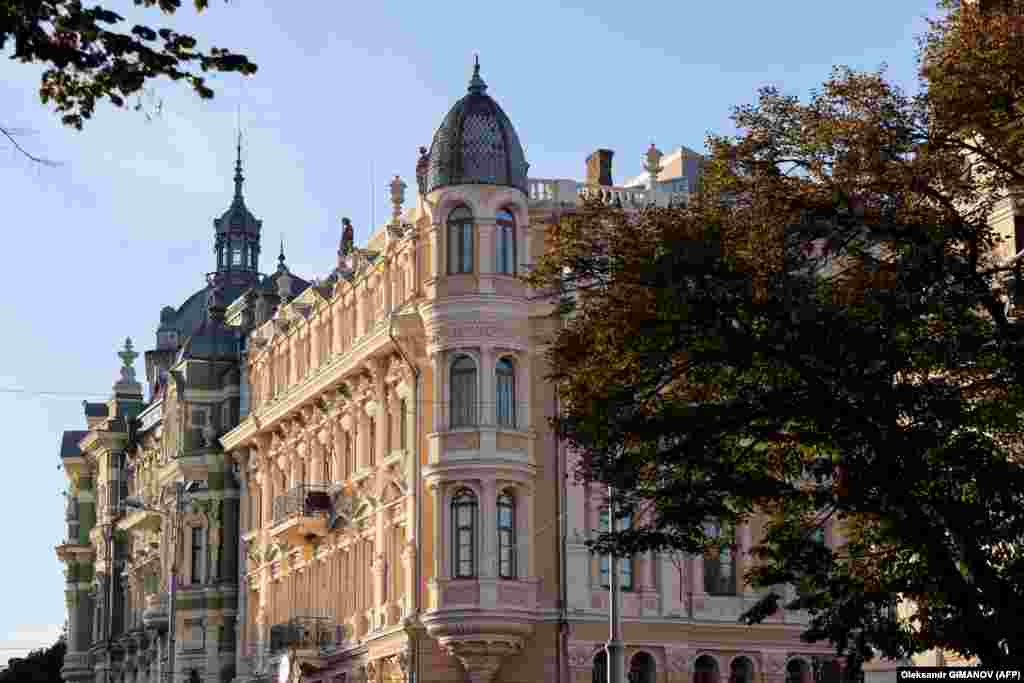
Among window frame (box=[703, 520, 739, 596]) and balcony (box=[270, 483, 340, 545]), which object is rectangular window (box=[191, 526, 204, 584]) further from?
window frame (box=[703, 520, 739, 596])

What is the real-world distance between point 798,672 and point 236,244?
47.1 meters

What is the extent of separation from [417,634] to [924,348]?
28094 mm

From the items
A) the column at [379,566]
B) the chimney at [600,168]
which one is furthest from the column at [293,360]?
the chimney at [600,168]

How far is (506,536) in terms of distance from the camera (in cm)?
5603

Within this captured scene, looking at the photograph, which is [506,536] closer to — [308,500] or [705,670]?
[705,670]

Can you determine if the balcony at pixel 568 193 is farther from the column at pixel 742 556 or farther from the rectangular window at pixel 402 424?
the column at pixel 742 556

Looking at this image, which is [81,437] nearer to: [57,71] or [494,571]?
[494,571]

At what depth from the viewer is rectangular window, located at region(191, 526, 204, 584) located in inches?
3059

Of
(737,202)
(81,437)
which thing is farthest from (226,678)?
(737,202)

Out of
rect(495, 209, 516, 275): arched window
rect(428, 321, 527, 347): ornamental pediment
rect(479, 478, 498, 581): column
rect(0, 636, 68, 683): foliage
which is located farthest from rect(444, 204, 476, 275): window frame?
rect(0, 636, 68, 683): foliage

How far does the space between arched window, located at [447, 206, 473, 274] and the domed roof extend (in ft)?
2.96

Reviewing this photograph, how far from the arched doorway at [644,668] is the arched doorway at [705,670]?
1.72 metres

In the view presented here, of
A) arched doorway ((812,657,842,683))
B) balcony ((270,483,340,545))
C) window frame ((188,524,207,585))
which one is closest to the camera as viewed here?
arched doorway ((812,657,842,683))

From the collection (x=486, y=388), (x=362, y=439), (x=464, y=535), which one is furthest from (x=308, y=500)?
(x=486, y=388)
